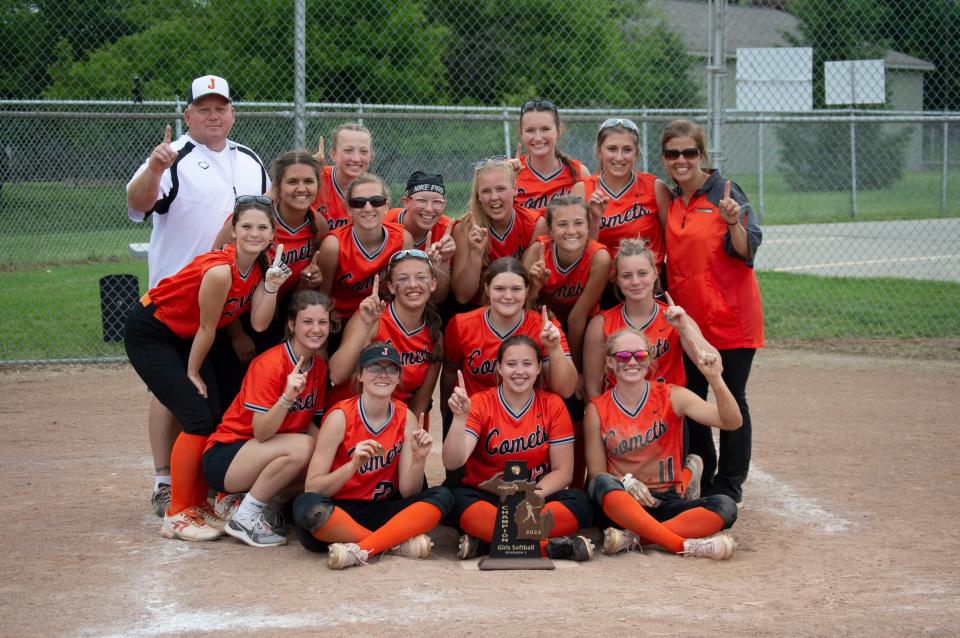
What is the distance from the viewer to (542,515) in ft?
13.9

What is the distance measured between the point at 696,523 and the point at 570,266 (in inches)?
48.4

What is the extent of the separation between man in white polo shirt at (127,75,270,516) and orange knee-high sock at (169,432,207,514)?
0.27 meters

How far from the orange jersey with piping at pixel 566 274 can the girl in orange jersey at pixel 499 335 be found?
0.13m

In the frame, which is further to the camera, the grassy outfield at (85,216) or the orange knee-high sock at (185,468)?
the grassy outfield at (85,216)

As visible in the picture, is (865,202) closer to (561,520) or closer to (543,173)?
(543,173)

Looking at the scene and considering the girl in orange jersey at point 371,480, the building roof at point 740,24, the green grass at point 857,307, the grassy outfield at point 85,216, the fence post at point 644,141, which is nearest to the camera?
the girl in orange jersey at point 371,480

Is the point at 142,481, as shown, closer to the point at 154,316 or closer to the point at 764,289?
the point at 154,316

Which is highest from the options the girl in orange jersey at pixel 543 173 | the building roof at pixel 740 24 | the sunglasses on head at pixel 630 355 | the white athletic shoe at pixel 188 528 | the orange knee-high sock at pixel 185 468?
the building roof at pixel 740 24

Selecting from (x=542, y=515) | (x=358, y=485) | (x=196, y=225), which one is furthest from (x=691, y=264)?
(x=196, y=225)

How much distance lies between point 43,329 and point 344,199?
5.43 m

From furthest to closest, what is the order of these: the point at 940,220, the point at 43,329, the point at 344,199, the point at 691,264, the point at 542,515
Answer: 1. the point at 940,220
2. the point at 43,329
3. the point at 344,199
4. the point at 691,264
5. the point at 542,515

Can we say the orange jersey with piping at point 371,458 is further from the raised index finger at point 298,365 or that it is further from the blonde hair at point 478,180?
the blonde hair at point 478,180

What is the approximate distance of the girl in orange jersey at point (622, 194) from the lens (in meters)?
4.92

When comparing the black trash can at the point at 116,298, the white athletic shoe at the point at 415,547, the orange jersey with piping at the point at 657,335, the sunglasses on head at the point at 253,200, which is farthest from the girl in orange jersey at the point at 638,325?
the black trash can at the point at 116,298
